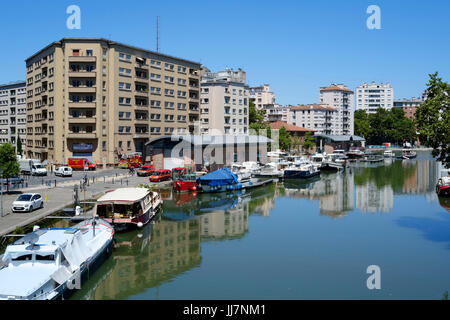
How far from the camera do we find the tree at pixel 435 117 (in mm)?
25117

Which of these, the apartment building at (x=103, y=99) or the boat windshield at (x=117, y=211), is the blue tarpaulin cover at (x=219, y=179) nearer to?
the boat windshield at (x=117, y=211)

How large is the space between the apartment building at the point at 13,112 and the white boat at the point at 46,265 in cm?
10734

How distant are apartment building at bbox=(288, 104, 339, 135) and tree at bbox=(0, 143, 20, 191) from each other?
13296 cm

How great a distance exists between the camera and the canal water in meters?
21.7

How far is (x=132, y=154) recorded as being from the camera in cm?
7706

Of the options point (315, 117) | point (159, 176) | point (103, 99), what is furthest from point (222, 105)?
Answer: point (315, 117)

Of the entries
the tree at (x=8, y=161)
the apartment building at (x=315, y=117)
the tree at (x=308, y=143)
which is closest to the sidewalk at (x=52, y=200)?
the tree at (x=8, y=161)

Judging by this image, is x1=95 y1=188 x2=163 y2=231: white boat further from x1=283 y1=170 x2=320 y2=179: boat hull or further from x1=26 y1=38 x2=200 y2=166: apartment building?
x1=283 y1=170 x2=320 y2=179: boat hull

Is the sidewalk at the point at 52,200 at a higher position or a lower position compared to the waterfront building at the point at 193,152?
lower

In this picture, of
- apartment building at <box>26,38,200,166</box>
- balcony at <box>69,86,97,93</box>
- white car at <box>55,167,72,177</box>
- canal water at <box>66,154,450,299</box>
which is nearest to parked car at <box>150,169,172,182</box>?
canal water at <box>66,154,450,299</box>

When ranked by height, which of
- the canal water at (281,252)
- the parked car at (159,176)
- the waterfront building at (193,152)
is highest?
the waterfront building at (193,152)

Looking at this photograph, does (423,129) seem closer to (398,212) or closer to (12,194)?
(398,212)

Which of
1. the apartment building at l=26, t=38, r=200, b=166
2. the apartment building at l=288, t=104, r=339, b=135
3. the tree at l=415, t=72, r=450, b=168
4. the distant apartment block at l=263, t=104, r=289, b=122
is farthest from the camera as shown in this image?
the distant apartment block at l=263, t=104, r=289, b=122

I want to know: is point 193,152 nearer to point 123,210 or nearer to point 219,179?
point 219,179
